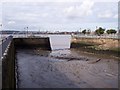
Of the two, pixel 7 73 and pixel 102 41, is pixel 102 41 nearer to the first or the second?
pixel 102 41

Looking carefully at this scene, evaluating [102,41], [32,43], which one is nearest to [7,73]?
[102,41]

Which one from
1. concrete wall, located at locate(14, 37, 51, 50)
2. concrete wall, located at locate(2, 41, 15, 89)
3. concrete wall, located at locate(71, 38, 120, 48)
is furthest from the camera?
concrete wall, located at locate(14, 37, 51, 50)

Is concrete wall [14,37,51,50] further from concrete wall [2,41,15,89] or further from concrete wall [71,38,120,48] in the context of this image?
concrete wall [2,41,15,89]

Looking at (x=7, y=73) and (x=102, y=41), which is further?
(x=102, y=41)

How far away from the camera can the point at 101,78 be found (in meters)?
21.3

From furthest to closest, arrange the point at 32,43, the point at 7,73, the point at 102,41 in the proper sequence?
the point at 32,43
the point at 102,41
the point at 7,73

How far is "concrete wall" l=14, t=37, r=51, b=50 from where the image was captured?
5084 cm

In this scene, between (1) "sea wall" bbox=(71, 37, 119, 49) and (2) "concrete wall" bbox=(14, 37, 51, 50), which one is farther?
(2) "concrete wall" bbox=(14, 37, 51, 50)

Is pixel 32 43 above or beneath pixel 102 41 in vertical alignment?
beneath

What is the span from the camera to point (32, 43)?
51.4 m

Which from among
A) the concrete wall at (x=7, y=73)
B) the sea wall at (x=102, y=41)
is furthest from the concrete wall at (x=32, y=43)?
the concrete wall at (x=7, y=73)

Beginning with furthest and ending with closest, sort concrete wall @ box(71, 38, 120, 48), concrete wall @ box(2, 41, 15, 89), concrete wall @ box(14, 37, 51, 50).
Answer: concrete wall @ box(14, 37, 51, 50) → concrete wall @ box(71, 38, 120, 48) → concrete wall @ box(2, 41, 15, 89)

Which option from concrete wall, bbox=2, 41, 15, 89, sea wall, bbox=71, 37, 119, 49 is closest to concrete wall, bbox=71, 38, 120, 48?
sea wall, bbox=71, 37, 119, 49

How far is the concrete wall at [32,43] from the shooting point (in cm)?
5084
